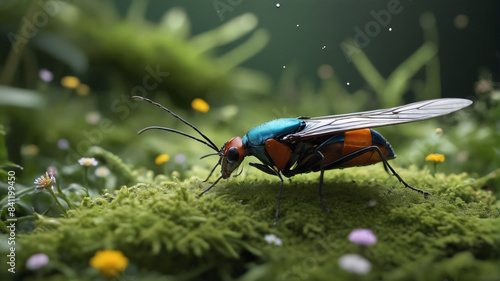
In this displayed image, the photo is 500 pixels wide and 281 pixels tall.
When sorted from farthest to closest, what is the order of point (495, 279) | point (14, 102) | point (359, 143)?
1. point (14, 102)
2. point (359, 143)
3. point (495, 279)

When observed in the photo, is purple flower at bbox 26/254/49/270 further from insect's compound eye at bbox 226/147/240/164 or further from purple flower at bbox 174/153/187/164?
purple flower at bbox 174/153/187/164

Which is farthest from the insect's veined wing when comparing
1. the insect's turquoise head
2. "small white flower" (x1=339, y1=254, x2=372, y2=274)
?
"small white flower" (x1=339, y1=254, x2=372, y2=274)

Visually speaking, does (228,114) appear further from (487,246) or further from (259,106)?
(487,246)

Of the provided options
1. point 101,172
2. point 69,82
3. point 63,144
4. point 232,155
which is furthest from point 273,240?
point 69,82

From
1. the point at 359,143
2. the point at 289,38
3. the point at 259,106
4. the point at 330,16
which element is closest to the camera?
the point at 359,143

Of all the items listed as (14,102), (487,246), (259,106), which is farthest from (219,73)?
(487,246)

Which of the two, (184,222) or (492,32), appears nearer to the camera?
(184,222)

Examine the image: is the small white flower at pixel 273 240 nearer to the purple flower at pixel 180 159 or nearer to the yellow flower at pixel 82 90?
the purple flower at pixel 180 159
